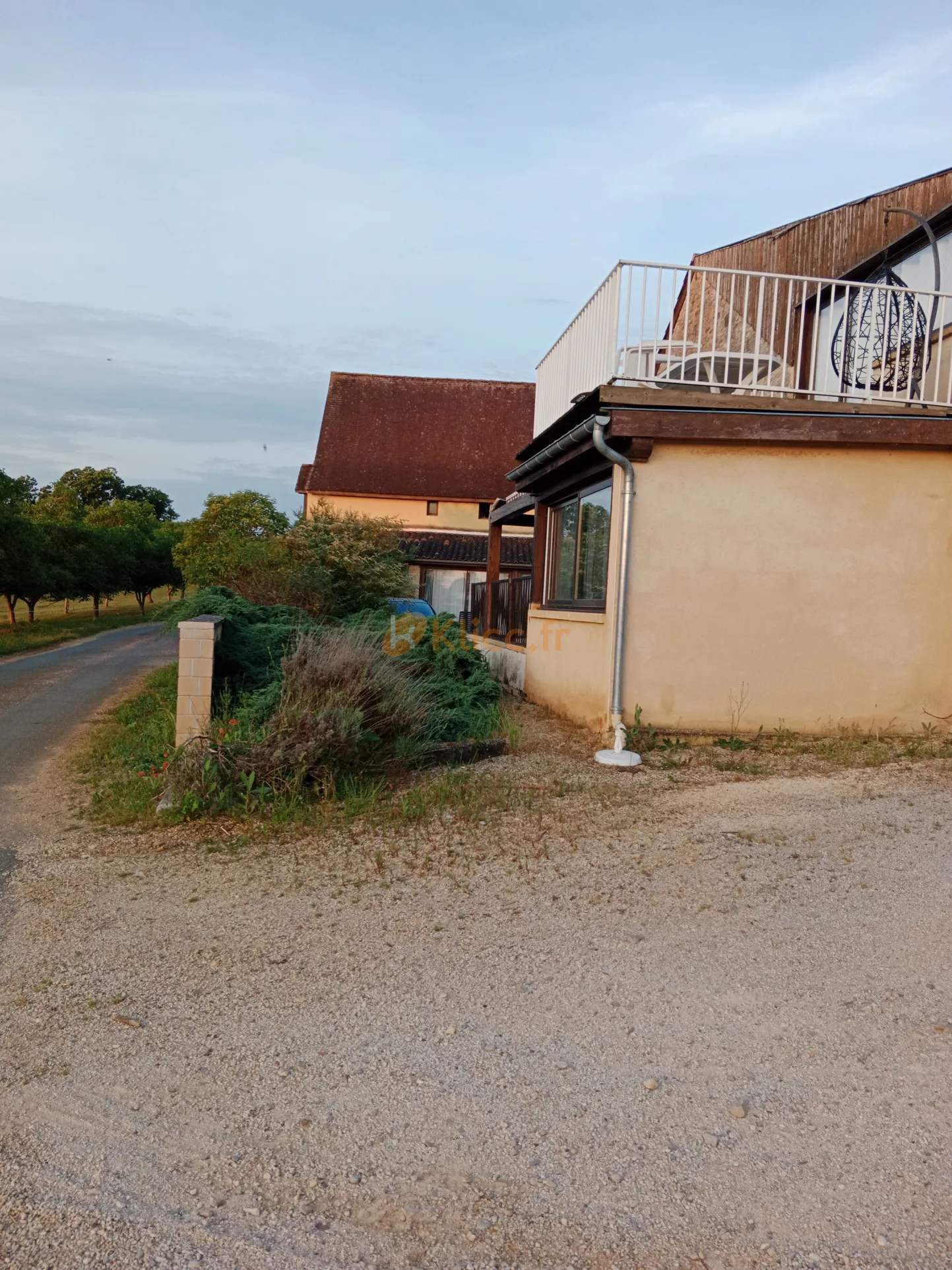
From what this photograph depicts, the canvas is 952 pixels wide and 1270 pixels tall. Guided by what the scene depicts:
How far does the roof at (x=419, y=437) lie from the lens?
3234 centimetres

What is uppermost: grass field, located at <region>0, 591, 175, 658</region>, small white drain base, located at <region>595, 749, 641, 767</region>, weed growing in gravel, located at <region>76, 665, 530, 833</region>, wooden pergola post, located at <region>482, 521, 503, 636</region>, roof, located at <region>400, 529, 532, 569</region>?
roof, located at <region>400, 529, 532, 569</region>

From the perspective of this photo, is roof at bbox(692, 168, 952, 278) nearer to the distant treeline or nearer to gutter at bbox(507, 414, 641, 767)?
gutter at bbox(507, 414, 641, 767)

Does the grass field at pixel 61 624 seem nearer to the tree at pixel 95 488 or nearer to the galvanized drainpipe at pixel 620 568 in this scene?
the galvanized drainpipe at pixel 620 568

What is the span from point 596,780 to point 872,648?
314 centimetres

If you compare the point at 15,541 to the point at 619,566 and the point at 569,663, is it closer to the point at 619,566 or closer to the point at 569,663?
the point at 569,663

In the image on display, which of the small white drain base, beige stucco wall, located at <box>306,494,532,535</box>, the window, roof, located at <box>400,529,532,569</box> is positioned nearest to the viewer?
the small white drain base

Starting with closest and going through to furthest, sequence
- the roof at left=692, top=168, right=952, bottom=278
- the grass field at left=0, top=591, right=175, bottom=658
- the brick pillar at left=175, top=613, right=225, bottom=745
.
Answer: the brick pillar at left=175, top=613, right=225, bottom=745, the roof at left=692, top=168, right=952, bottom=278, the grass field at left=0, top=591, right=175, bottom=658

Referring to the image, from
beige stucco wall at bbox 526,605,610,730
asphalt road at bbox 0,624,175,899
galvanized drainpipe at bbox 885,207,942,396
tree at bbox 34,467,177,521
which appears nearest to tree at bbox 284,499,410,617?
asphalt road at bbox 0,624,175,899

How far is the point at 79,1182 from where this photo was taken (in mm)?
2812

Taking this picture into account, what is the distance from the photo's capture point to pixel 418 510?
32281 millimetres

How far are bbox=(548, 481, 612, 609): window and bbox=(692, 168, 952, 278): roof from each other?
11.4ft

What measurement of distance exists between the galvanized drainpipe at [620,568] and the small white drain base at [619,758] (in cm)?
34

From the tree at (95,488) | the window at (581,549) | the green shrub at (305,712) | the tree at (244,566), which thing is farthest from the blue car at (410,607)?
the tree at (95,488)

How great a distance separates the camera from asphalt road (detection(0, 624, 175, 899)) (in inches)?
365
